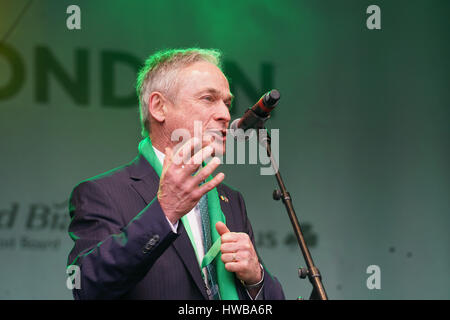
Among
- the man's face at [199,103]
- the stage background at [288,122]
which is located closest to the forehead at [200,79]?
the man's face at [199,103]

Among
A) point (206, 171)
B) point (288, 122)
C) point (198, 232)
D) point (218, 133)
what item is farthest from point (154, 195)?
point (288, 122)

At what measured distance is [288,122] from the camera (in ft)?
12.8

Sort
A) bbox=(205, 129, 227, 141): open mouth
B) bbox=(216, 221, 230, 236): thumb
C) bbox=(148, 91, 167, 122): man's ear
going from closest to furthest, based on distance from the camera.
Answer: bbox=(216, 221, 230, 236): thumb
bbox=(205, 129, 227, 141): open mouth
bbox=(148, 91, 167, 122): man's ear

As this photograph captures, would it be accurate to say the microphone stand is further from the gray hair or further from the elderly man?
the gray hair

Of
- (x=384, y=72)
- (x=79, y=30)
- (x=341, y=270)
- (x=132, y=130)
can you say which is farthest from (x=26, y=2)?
(x=341, y=270)

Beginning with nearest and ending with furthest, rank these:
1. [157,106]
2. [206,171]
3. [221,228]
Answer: [206,171] → [221,228] → [157,106]

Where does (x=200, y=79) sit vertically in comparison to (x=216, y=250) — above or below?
above

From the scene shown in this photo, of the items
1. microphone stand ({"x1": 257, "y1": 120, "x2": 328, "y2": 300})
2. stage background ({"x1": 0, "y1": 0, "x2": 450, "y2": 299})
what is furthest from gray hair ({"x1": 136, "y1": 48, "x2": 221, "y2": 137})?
stage background ({"x1": 0, "y1": 0, "x2": 450, "y2": 299})

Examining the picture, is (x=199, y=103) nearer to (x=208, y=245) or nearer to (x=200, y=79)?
(x=200, y=79)

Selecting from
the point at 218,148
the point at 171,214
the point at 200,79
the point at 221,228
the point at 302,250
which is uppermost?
the point at 200,79

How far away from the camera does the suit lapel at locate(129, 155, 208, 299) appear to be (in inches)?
60.4

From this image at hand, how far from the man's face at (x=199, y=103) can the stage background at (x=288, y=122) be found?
1743 millimetres

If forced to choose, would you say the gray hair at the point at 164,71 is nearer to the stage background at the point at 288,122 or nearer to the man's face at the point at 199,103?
the man's face at the point at 199,103

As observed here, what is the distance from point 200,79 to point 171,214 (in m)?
0.75
